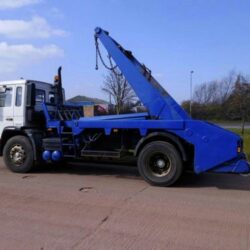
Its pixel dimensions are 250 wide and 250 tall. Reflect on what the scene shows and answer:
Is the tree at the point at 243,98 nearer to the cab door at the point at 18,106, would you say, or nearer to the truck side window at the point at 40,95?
the truck side window at the point at 40,95

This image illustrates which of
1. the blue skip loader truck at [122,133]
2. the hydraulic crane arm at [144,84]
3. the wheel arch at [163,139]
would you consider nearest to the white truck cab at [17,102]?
the blue skip loader truck at [122,133]

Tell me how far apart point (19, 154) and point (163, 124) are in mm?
4291

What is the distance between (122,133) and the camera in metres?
10.9

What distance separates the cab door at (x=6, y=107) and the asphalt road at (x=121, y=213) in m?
1.68

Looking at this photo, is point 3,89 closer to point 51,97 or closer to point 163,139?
point 51,97

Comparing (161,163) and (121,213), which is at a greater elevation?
(161,163)

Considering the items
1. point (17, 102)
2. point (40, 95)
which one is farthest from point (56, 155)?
point (40, 95)

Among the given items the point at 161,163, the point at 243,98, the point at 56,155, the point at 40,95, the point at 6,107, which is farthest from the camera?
the point at 243,98

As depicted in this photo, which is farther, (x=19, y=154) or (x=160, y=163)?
(x=19, y=154)

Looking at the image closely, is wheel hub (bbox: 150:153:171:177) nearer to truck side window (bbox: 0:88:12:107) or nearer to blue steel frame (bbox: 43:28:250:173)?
blue steel frame (bbox: 43:28:250:173)

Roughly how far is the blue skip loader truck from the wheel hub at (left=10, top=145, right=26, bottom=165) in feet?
0.09

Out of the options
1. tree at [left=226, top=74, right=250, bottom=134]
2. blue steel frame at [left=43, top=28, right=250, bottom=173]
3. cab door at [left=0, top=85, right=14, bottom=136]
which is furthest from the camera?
tree at [left=226, top=74, right=250, bottom=134]

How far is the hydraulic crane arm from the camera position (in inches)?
420

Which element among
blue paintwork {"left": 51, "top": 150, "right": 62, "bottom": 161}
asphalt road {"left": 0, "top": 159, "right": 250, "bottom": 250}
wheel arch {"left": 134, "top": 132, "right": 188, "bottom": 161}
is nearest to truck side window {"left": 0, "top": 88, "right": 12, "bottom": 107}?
blue paintwork {"left": 51, "top": 150, "right": 62, "bottom": 161}
